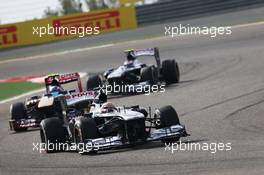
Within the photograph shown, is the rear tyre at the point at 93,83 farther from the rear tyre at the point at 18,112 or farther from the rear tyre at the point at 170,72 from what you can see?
the rear tyre at the point at 18,112

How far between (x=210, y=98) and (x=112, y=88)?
14.0 feet

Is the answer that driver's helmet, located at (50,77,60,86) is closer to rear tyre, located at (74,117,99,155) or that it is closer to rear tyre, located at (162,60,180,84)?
rear tyre, located at (74,117,99,155)

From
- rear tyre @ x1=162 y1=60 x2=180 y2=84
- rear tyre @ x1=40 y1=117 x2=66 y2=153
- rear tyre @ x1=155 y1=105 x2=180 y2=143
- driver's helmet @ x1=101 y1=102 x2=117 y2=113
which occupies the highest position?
driver's helmet @ x1=101 y1=102 x2=117 y2=113

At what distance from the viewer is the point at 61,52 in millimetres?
34000

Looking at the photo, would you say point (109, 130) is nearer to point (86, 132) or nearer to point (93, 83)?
point (86, 132)

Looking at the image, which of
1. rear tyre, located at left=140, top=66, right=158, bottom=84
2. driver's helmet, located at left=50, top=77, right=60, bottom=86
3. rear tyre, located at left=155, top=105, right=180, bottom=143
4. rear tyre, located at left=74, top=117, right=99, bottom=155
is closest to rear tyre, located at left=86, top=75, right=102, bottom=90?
rear tyre, located at left=140, top=66, right=158, bottom=84

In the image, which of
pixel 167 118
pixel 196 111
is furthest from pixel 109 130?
A: pixel 196 111

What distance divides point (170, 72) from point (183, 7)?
505 inches

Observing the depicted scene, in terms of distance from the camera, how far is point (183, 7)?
3409 cm

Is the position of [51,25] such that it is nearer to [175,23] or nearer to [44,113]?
[175,23]

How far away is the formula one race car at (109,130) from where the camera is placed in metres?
11.8

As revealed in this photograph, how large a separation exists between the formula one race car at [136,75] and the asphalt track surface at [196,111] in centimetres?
48

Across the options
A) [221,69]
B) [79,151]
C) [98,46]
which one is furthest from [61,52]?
[79,151]

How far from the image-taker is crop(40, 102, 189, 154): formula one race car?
1177cm
